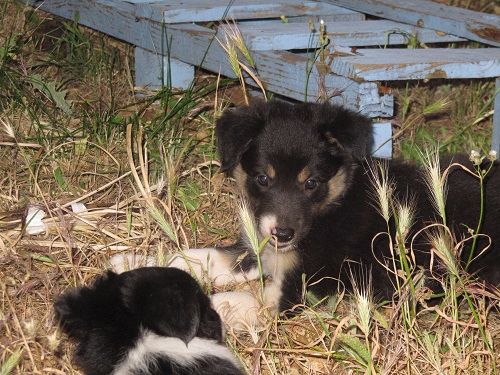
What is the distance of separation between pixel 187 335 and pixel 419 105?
13.9 ft

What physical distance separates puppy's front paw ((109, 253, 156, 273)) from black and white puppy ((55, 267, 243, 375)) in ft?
3.67

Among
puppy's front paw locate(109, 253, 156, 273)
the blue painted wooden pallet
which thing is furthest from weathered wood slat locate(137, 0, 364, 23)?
puppy's front paw locate(109, 253, 156, 273)

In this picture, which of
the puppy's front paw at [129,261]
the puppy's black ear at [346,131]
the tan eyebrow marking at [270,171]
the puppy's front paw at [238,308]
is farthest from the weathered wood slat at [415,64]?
the puppy's front paw at [129,261]

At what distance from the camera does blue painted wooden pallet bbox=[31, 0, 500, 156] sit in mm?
5680

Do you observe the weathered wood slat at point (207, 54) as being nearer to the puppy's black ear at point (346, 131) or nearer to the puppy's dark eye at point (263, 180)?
the puppy's black ear at point (346, 131)

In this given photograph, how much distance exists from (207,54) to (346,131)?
1.67m

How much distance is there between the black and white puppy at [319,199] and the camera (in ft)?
16.3

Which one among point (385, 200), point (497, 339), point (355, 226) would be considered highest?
point (385, 200)

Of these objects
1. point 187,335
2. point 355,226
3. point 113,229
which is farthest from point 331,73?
point 187,335

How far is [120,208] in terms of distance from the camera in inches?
217

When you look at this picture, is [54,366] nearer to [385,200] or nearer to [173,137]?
[385,200]

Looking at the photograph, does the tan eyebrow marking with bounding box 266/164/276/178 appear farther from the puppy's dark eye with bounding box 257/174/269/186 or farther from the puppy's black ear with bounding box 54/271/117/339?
the puppy's black ear with bounding box 54/271/117/339

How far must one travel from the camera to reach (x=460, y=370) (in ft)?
13.6

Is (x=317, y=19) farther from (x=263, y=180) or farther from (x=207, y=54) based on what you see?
(x=263, y=180)
